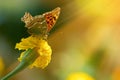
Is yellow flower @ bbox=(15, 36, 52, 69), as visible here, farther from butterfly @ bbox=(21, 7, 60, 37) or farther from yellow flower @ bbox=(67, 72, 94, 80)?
yellow flower @ bbox=(67, 72, 94, 80)

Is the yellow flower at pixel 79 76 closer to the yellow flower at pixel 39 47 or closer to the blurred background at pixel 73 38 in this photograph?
the blurred background at pixel 73 38

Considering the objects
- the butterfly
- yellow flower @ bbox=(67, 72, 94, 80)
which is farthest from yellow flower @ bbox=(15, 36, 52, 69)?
yellow flower @ bbox=(67, 72, 94, 80)

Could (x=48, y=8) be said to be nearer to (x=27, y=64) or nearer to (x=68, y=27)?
(x=68, y=27)

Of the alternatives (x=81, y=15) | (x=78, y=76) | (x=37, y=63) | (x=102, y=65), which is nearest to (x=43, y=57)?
(x=37, y=63)

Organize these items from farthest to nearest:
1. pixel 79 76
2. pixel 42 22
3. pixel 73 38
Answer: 1. pixel 73 38
2. pixel 79 76
3. pixel 42 22

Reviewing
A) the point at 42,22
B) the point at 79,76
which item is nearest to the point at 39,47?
the point at 42,22

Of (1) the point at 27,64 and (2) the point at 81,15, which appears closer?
(1) the point at 27,64

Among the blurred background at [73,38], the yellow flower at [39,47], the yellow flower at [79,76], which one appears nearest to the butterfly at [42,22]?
the yellow flower at [39,47]

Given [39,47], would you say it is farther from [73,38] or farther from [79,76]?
[73,38]
